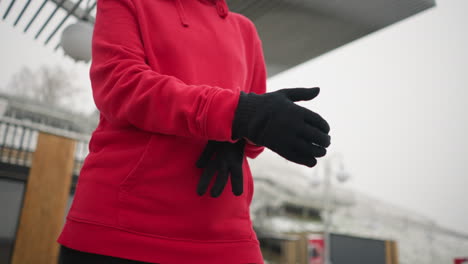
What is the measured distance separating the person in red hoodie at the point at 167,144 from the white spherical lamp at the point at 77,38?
125 centimetres

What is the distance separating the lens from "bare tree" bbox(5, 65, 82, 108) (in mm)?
6730

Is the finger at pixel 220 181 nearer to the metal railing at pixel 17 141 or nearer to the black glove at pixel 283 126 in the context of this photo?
the black glove at pixel 283 126

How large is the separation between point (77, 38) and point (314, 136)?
1680 mm

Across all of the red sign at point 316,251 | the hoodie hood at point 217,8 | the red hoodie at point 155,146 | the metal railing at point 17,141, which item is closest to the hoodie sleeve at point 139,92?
the red hoodie at point 155,146

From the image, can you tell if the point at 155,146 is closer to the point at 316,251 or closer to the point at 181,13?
the point at 181,13

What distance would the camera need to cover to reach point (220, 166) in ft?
1.74

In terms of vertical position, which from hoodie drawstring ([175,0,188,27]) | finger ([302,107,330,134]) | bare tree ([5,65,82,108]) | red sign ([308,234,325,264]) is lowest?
red sign ([308,234,325,264])

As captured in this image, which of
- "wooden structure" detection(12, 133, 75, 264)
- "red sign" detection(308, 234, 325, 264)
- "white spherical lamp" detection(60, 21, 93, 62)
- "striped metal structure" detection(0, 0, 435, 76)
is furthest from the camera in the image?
"red sign" detection(308, 234, 325, 264)

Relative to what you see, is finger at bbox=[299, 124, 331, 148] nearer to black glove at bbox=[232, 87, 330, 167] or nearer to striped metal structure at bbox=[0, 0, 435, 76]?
black glove at bbox=[232, 87, 330, 167]

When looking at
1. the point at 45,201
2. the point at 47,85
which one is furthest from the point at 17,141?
the point at 47,85

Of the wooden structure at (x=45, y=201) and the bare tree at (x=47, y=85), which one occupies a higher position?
the bare tree at (x=47, y=85)

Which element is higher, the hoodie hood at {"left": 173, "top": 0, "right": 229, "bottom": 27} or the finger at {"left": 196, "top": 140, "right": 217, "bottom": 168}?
the hoodie hood at {"left": 173, "top": 0, "right": 229, "bottom": 27}

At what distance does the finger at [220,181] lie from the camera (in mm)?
516

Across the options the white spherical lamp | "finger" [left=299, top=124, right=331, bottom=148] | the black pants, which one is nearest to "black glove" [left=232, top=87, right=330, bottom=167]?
"finger" [left=299, top=124, right=331, bottom=148]
